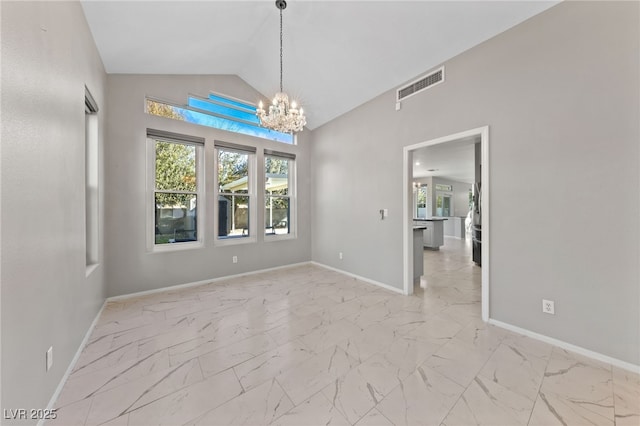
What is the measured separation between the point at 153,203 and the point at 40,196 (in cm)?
246

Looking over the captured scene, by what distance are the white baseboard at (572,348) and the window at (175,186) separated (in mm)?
4588

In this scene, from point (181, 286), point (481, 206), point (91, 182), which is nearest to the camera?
point (91, 182)

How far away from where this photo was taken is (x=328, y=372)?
194 cm

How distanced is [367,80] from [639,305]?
3848 mm

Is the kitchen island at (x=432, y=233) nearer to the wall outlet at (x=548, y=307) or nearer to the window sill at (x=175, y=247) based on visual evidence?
the wall outlet at (x=548, y=307)

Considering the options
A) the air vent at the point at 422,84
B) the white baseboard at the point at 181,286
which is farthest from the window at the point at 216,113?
the white baseboard at the point at 181,286

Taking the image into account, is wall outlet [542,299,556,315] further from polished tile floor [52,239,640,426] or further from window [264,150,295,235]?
window [264,150,295,235]

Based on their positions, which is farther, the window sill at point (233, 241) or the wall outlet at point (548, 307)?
the window sill at point (233, 241)

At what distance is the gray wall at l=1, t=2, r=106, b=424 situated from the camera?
1208 millimetres

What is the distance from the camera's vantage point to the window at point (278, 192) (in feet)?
16.7

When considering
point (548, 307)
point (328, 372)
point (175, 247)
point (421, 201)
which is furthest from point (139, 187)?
point (421, 201)

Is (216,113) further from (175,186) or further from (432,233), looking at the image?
(432,233)

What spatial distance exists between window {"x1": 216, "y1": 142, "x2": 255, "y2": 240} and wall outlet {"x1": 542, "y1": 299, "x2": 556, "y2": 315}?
14.4 feet

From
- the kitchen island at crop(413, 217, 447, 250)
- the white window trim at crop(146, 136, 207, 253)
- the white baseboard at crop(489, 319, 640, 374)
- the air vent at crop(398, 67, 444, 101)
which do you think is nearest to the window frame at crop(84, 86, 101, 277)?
the white window trim at crop(146, 136, 207, 253)
